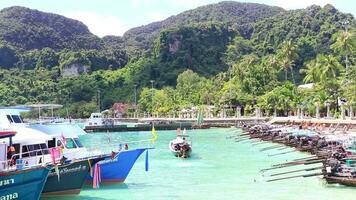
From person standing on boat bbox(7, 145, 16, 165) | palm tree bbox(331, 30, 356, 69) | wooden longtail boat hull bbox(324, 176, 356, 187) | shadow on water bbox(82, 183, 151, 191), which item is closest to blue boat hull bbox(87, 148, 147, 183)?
shadow on water bbox(82, 183, 151, 191)

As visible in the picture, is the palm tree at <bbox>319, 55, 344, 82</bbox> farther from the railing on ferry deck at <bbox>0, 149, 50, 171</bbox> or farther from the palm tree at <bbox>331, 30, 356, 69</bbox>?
the railing on ferry deck at <bbox>0, 149, 50, 171</bbox>

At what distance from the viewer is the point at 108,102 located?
16912cm

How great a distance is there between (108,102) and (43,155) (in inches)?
5695

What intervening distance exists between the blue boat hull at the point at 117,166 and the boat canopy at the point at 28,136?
14.0 ft

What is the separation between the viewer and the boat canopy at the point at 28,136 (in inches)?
971

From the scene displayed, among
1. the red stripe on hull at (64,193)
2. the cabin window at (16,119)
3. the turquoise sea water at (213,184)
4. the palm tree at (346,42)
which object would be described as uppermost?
the palm tree at (346,42)

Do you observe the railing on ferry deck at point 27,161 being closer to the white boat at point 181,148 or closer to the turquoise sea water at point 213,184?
the turquoise sea water at point 213,184

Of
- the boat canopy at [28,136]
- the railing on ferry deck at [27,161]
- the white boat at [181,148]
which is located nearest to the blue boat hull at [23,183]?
the railing on ferry deck at [27,161]

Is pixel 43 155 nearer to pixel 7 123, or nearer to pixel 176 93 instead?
pixel 7 123

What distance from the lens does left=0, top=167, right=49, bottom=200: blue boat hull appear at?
20.2 metres

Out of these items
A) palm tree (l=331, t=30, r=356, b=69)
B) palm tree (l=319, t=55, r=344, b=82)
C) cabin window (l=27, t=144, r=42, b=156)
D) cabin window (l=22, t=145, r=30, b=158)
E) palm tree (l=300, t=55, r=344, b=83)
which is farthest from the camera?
palm tree (l=331, t=30, r=356, b=69)

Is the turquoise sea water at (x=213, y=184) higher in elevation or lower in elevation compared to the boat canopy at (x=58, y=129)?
lower

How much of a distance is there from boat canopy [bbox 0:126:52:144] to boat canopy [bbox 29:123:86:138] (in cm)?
72

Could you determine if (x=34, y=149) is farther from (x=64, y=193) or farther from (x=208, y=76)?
(x=208, y=76)
